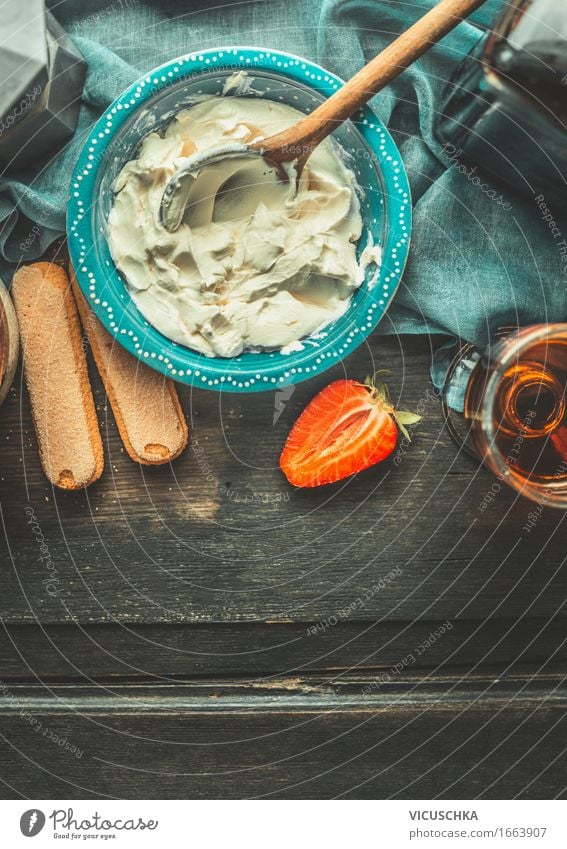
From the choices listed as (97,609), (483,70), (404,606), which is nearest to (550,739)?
(404,606)

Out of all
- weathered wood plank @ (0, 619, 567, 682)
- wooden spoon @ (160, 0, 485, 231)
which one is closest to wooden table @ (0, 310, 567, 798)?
weathered wood plank @ (0, 619, 567, 682)

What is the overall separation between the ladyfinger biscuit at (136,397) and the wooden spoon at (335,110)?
0.11 metres

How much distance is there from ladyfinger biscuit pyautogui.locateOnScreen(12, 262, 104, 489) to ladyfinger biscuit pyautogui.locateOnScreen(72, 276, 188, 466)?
0.05 ft

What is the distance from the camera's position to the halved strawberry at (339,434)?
668 mm

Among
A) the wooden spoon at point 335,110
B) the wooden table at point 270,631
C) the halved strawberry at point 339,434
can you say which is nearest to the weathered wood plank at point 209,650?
the wooden table at point 270,631

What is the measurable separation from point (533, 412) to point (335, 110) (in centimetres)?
30

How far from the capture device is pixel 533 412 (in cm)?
68

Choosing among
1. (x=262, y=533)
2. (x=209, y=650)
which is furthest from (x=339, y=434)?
(x=209, y=650)

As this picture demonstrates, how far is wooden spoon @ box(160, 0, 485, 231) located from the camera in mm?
568

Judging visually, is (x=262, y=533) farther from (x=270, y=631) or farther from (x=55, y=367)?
(x=55, y=367)

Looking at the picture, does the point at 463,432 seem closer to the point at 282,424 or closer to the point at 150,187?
the point at 282,424

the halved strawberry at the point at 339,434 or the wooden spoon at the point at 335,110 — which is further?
the halved strawberry at the point at 339,434

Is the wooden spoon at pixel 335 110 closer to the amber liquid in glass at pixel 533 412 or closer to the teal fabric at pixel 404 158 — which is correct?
the teal fabric at pixel 404 158

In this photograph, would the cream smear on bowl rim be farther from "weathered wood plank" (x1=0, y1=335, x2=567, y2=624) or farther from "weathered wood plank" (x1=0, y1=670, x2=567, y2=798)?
"weathered wood plank" (x1=0, y1=670, x2=567, y2=798)
